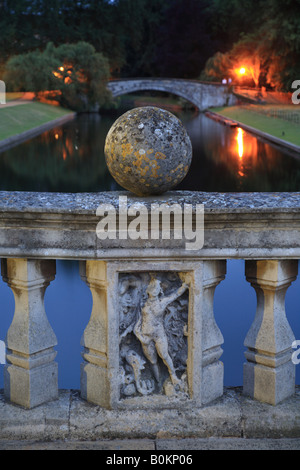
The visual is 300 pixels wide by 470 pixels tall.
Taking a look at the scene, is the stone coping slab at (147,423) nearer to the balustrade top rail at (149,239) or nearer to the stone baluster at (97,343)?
the stone baluster at (97,343)

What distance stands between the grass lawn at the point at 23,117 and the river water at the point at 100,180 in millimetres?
1188

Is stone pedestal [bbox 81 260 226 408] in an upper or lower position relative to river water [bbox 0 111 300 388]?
upper

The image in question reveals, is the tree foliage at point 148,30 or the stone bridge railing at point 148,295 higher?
the tree foliage at point 148,30

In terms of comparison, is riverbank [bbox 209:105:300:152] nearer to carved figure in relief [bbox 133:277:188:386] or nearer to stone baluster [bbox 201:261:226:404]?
stone baluster [bbox 201:261:226:404]

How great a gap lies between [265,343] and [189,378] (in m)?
0.46

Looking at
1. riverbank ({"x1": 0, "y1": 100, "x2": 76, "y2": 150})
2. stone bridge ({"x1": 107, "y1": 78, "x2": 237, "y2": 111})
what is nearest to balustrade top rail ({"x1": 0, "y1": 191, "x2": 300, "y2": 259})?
riverbank ({"x1": 0, "y1": 100, "x2": 76, "y2": 150})

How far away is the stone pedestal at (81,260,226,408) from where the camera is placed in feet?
11.4

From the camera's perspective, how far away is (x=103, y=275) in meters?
3.47

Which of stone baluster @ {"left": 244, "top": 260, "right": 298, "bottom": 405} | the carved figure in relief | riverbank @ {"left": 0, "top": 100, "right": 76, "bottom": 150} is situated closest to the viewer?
the carved figure in relief

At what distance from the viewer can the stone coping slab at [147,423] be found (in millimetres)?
3529

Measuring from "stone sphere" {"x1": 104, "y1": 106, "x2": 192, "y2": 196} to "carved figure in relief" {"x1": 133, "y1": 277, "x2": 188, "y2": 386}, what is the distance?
1.94ft

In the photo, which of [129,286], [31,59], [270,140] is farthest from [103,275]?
[31,59]

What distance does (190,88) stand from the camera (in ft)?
217

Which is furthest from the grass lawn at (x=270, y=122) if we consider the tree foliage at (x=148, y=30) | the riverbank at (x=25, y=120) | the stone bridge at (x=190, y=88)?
the stone bridge at (x=190, y=88)
